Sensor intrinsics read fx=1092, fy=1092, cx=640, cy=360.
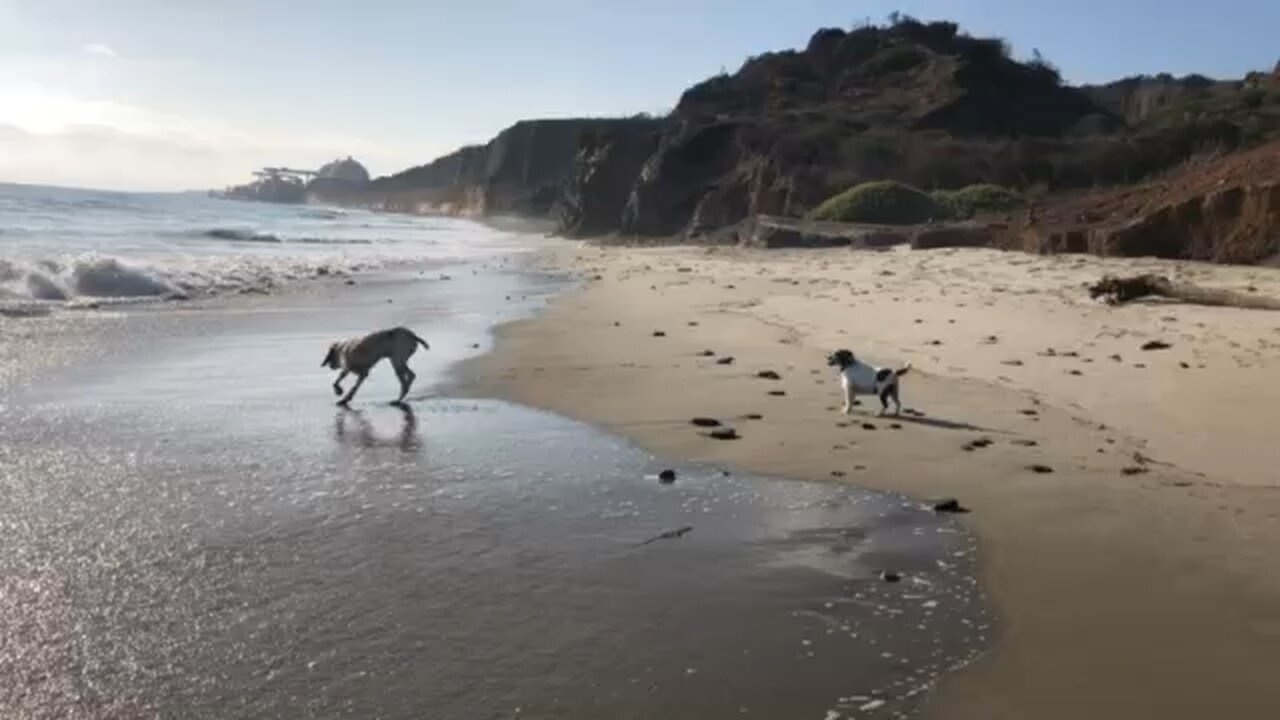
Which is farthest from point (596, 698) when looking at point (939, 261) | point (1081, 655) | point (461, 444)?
point (939, 261)

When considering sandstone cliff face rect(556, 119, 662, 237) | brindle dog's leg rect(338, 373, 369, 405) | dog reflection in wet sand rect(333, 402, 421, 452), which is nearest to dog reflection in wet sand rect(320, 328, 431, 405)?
brindle dog's leg rect(338, 373, 369, 405)

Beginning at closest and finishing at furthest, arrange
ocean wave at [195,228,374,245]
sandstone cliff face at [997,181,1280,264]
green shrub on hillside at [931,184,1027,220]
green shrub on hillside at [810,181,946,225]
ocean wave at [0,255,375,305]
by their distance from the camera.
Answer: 1. sandstone cliff face at [997,181,1280,264]
2. ocean wave at [0,255,375,305]
3. green shrub on hillside at [931,184,1027,220]
4. green shrub on hillside at [810,181,946,225]
5. ocean wave at [195,228,374,245]

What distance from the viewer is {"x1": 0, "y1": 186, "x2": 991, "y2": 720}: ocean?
3.71m

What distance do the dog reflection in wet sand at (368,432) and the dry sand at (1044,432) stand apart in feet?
4.38

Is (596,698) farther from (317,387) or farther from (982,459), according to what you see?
(317,387)

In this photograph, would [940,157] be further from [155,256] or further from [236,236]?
[155,256]

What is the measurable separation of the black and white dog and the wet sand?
78.3 inches

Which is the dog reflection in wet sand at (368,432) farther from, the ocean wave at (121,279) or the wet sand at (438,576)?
the ocean wave at (121,279)

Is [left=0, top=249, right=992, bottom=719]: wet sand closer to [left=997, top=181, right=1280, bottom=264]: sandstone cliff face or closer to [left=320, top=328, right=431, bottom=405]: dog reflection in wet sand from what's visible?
[left=320, top=328, right=431, bottom=405]: dog reflection in wet sand

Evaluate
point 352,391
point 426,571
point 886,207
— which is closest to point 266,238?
point 886,207

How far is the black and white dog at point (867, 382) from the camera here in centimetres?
852

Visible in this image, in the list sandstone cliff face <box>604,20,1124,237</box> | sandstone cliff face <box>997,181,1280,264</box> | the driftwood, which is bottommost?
the driftwood

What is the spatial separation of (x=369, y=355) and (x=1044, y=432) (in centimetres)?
570

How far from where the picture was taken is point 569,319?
1616 cm
